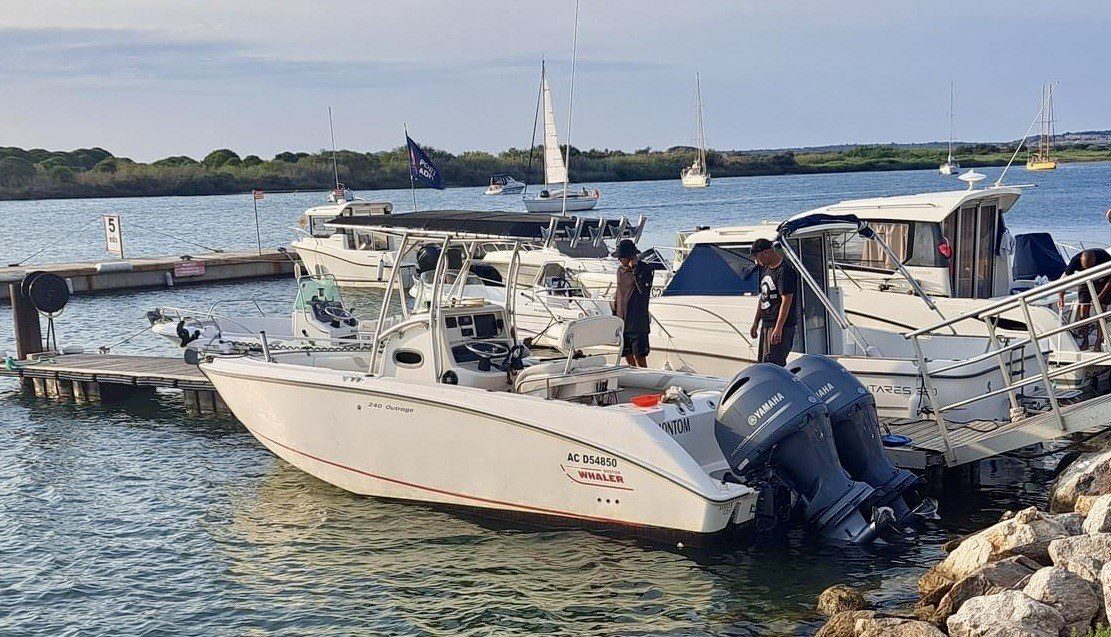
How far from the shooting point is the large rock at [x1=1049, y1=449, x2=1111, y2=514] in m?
9.27

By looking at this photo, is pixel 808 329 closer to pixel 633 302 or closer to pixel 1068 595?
pixel 633 302

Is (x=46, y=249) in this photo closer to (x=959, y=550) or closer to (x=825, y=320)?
(x=825, y=320)

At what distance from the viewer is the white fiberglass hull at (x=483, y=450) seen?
28.4 feet

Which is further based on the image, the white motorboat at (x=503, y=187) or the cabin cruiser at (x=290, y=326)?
the white motorboat at (x=503, y=187)

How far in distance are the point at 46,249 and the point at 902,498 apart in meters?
52.4

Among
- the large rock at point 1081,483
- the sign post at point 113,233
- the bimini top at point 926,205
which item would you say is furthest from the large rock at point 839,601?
the sign post at point 113,233

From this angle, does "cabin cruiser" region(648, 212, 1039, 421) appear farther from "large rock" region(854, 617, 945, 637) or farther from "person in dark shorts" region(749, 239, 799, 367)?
"large rock" region(854, 617, 945, 637)

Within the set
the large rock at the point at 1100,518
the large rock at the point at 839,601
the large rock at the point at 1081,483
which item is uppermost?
the large rock at the point at 1100,518

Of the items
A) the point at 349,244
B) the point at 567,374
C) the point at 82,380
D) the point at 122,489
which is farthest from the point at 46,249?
the point at 567,374

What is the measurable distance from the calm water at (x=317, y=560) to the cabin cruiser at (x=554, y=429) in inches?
13.1

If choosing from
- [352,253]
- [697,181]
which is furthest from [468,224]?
[697,181]

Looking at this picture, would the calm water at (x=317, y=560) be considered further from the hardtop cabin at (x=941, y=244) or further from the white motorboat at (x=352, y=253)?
the white motorboat at (x=352, y=253)

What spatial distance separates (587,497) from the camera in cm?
917

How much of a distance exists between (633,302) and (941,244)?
505 centimetres
